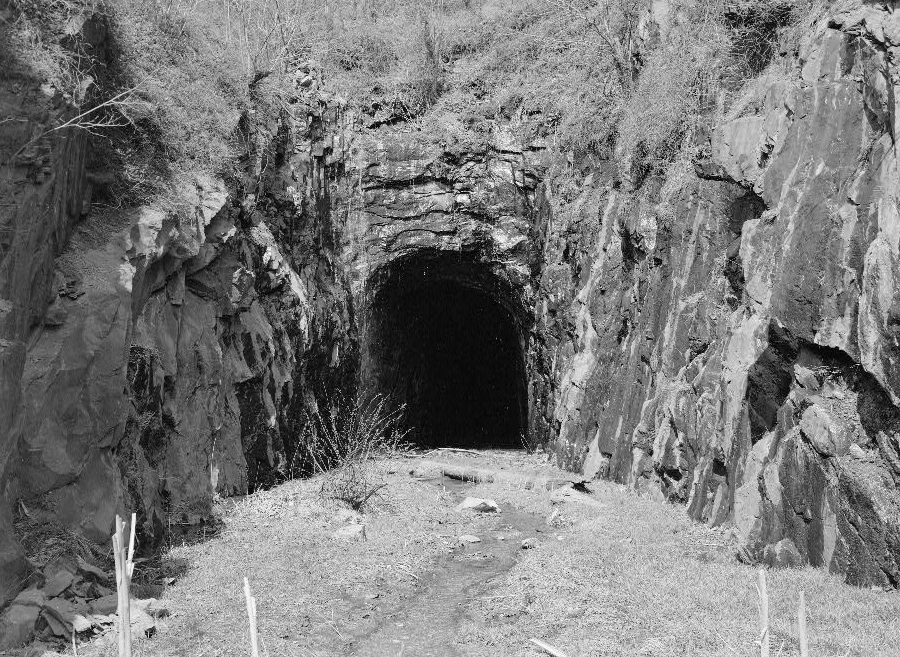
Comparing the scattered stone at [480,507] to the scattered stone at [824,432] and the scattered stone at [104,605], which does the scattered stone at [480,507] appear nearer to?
the scattered stone at [824,432]

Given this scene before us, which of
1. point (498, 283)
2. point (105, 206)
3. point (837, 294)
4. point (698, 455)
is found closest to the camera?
point (837, 294)

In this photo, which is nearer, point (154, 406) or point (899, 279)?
point (899, 279)

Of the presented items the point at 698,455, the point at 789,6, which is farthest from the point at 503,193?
the point at 698,455

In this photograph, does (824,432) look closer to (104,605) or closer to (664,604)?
(664,604)

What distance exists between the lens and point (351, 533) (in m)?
11.3

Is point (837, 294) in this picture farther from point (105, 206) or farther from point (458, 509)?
point (105, 206)

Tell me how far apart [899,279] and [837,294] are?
101 centimetres

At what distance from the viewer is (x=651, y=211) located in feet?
49.8

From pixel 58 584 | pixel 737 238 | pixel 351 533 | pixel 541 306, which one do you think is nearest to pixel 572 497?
pixel 351 533

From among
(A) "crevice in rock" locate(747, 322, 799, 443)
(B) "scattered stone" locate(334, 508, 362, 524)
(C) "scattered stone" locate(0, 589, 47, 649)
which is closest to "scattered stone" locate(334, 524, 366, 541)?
(B) "scattered stone" locate(334, 508, 362, 524)

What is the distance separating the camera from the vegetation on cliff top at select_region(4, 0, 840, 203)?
11.0 m

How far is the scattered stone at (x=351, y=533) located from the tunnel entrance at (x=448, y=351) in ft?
34.8

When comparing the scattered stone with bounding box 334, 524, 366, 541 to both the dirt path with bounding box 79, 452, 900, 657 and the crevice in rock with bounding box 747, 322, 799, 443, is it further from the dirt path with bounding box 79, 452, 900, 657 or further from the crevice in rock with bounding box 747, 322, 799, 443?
the crevice in rock with bounding box 747, 322, 799, 443

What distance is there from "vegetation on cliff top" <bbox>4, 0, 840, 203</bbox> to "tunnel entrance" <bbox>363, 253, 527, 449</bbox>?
4685 millimetres
